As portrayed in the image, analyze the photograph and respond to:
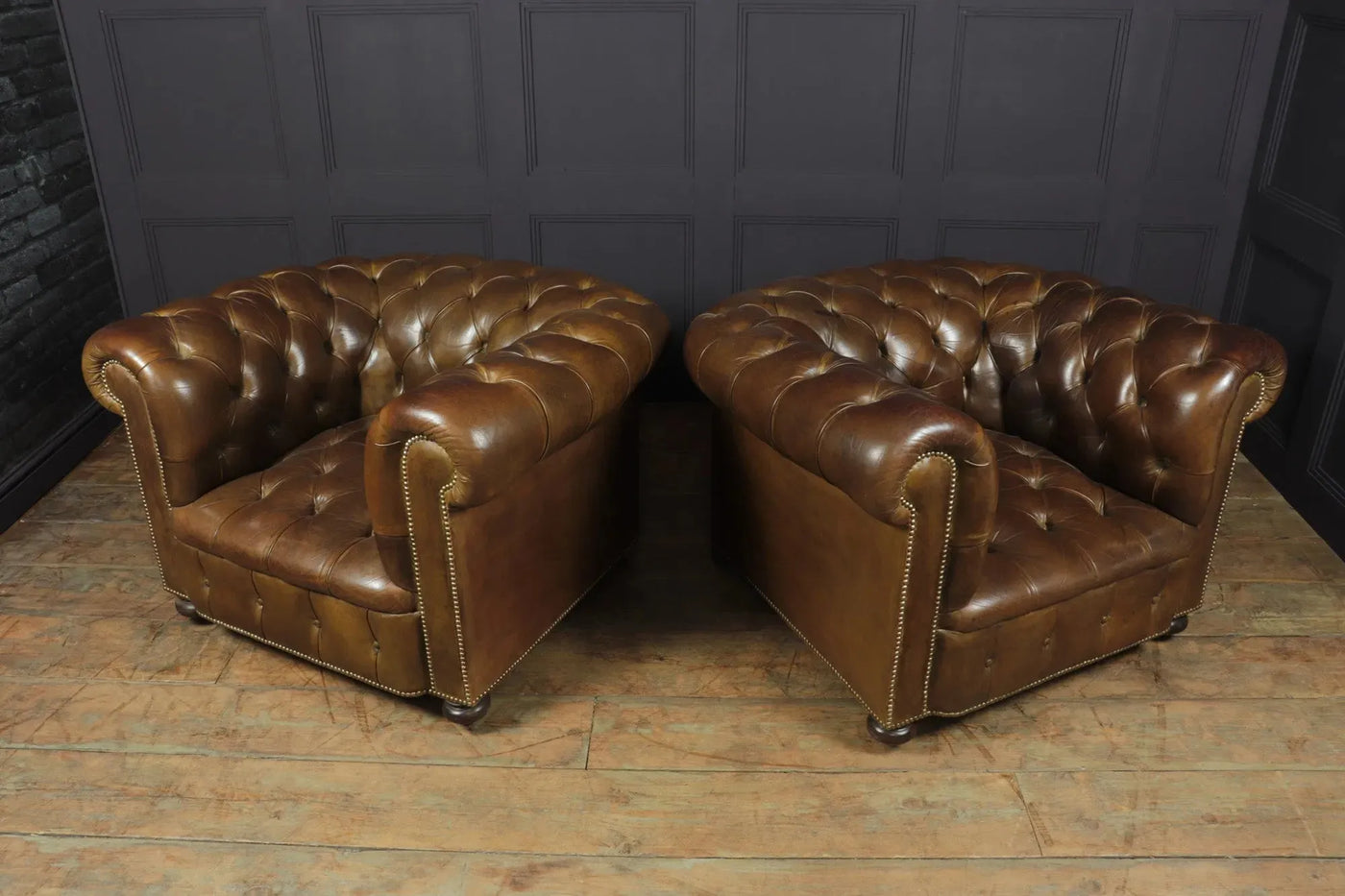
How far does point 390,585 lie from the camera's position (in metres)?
2.24

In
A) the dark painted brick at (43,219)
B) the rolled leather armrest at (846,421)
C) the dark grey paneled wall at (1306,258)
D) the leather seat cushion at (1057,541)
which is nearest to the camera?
the rolled leather armrest at (846,421)

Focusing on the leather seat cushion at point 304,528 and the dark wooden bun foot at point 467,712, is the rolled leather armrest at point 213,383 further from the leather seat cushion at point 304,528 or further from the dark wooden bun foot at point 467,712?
the dark wooden bun foot at point 467,712

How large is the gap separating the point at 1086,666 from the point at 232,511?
6.66 ft

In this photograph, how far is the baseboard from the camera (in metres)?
3.17

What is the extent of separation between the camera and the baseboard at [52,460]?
3.17 m

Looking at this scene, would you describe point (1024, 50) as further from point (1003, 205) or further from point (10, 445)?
point (10, 445)

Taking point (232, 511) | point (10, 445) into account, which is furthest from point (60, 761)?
point (10, 445)

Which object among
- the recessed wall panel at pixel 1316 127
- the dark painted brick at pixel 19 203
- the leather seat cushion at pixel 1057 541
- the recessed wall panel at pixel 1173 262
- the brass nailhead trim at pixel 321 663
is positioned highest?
the recessed wall panel at pixel 1316 127

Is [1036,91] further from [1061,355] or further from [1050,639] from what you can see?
[1050,639]

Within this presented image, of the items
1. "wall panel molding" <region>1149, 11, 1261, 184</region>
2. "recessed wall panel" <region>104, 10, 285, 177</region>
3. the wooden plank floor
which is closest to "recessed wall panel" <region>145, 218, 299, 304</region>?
"recessed wall panel" <region>104, 10, 285, 177</region>

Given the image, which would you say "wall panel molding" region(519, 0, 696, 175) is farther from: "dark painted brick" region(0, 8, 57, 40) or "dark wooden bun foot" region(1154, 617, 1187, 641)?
"dark wooden bun foot" region(1154, 617, 1187, 641)

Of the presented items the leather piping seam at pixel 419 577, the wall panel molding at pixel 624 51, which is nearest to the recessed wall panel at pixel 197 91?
the wall panel molding at pixel 624 51

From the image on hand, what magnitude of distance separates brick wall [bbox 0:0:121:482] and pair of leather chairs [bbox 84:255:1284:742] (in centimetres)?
102

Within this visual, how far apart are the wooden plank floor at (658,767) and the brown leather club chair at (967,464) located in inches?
5.6
